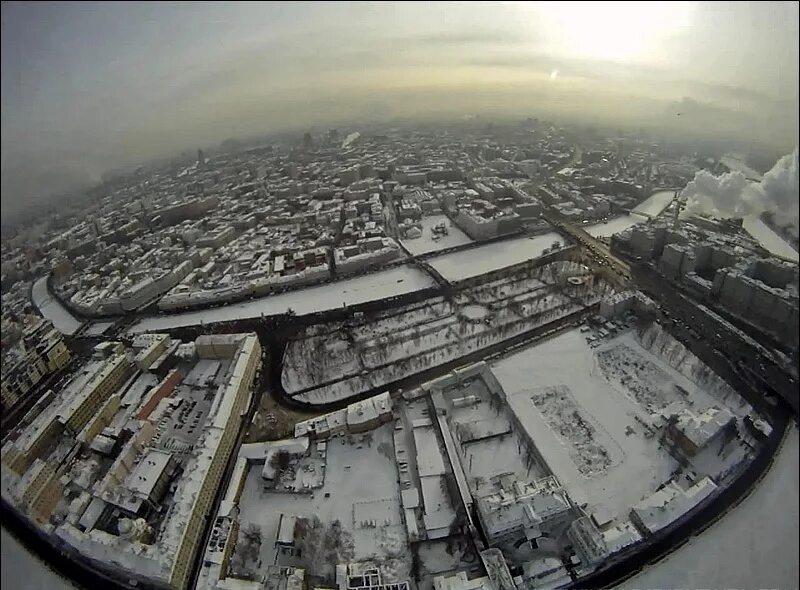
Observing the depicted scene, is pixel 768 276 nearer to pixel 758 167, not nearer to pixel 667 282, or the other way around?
pixel 667 282

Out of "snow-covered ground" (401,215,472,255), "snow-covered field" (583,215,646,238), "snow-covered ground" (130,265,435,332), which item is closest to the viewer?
"snow-covered ground" (130,265,435,332)

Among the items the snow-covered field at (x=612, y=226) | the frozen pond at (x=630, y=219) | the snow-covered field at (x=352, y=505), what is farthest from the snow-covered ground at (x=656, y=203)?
the snow-covered field at (x=352, y=505)

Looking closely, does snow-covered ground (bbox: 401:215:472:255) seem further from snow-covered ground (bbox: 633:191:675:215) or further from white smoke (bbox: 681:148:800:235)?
white smoke (bbox: 681:148:800:235)

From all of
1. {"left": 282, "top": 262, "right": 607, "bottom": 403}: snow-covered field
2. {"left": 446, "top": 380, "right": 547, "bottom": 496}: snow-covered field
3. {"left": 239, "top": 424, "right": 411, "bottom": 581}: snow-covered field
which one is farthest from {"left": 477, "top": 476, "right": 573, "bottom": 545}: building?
{"left": 282, "top": 262, "right": 607, "bottom": 403}: snow-covered field

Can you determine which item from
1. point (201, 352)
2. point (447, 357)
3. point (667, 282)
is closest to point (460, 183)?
point (667, 282)

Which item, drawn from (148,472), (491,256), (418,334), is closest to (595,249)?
(491,256)
